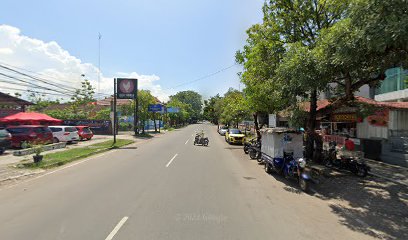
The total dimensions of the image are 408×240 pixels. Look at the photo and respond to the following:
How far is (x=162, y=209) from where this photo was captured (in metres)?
6.88

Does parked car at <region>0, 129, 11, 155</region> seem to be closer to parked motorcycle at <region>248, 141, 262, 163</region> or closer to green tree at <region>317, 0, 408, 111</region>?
parked motorcycle at <region>248, 141, 262, 163</region>

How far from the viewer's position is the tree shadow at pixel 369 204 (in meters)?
6.31

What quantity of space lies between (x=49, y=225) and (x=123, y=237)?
178cm

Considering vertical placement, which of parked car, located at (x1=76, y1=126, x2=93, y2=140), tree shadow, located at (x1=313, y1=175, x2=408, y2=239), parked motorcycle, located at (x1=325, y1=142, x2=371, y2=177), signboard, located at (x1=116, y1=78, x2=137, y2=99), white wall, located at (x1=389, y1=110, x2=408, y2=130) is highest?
signboard, located at (x1=116, y1=78, x2=137, y2=99)

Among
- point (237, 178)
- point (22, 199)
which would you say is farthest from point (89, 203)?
point (237, 178)

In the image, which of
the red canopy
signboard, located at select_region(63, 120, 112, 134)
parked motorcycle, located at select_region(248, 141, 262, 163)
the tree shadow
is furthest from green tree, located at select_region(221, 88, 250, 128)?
the red canopy

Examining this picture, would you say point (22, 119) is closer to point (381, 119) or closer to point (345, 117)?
point (345, 117)

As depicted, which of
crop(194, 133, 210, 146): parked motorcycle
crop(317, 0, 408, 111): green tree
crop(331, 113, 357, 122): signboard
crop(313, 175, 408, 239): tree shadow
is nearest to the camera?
crop(317, 0, 408, 111): green tree

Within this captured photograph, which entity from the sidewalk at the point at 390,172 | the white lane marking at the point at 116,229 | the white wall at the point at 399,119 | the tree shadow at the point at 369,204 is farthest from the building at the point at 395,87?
the white lane marking at the point at 116,229

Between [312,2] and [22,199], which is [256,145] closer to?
[312,2]

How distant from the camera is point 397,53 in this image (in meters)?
8.12

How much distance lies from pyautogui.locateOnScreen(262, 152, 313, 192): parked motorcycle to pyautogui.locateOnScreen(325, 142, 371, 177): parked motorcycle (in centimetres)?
295

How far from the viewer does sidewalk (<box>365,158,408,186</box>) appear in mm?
11125

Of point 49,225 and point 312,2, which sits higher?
point 312,2
